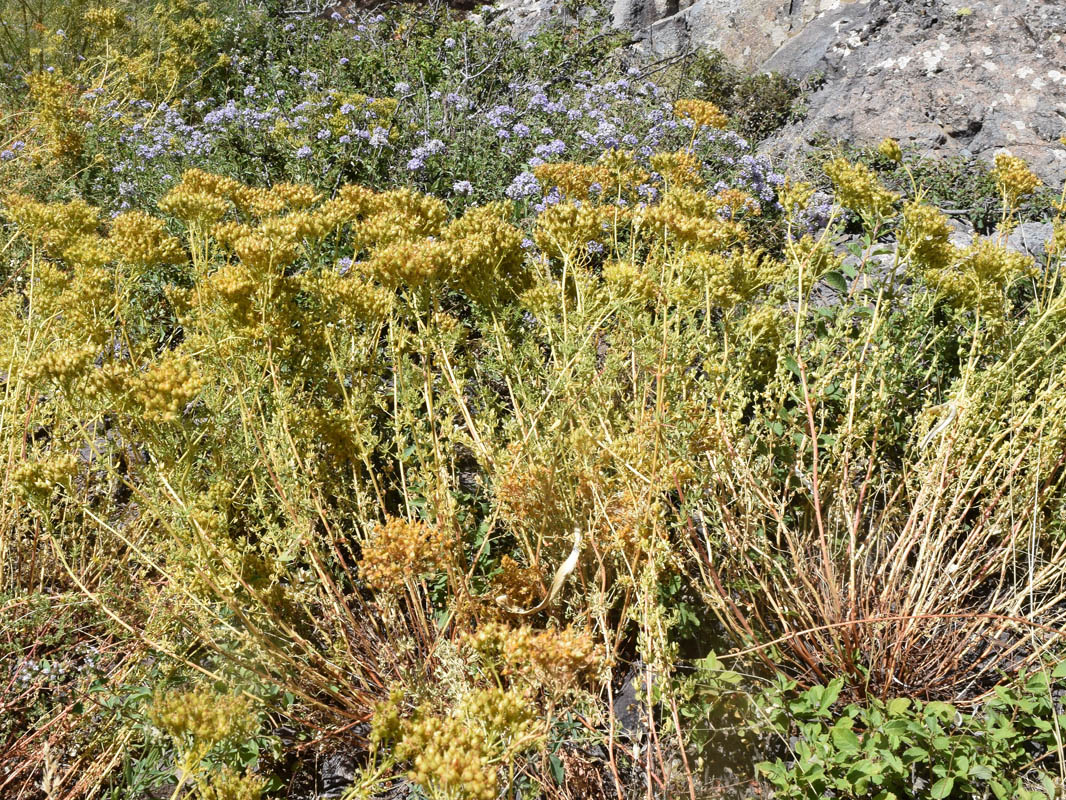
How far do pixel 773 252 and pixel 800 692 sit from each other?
302 centimetres

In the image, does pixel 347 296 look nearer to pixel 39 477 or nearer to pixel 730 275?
pixel 39 477

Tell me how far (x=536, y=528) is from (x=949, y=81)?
4.94 meters

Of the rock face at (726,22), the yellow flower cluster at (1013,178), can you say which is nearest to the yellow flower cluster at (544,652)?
the yellow flower cluster at (1013,178)

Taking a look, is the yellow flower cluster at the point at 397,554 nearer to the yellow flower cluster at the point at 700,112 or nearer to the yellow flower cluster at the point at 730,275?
the yellow flower cluster at the point at 730,275

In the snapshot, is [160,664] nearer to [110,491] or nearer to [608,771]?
[110,491]

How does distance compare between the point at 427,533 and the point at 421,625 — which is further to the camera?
the point at 421,625

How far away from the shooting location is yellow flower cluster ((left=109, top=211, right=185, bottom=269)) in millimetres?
2486

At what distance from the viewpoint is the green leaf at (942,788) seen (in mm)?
1720

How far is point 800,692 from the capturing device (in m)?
2.16

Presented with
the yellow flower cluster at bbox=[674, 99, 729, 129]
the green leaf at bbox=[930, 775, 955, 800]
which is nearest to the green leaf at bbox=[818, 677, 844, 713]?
the green leaf at bbox=[930, 775, 955, 800]

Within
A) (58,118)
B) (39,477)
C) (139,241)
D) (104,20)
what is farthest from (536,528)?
(104,20)

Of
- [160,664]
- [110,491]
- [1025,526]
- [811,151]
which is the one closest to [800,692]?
[1025,526]

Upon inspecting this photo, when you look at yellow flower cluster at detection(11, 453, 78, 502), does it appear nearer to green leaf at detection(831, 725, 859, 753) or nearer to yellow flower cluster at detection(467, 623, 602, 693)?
yellow flower cluster at detection(467, 623, 602, 693)

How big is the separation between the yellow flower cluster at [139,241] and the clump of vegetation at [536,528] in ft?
0.04
